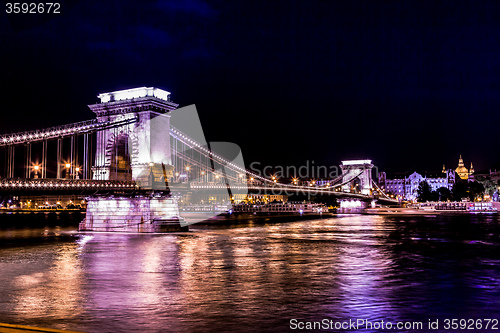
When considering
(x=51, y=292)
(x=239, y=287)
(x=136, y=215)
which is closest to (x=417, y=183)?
(x=136, y=215)

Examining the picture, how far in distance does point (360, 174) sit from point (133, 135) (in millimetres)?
92912

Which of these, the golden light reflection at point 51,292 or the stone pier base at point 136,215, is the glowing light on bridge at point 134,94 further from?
the golden light reflection at point 51,292

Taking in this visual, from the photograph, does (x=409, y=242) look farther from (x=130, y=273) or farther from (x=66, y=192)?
(x=66, y=192)

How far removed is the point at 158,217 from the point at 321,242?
42.2ft

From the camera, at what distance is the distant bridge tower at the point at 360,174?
132 m

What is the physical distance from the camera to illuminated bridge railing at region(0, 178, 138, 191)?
30.4 metres

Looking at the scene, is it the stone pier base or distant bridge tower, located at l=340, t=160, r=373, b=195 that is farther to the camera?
distant bridge tower, located at l=340, t=160, r=373, b=195

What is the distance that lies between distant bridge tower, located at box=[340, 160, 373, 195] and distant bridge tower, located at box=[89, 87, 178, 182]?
87505mm

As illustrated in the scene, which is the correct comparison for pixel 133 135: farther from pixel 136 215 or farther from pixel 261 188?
pixel 261 188

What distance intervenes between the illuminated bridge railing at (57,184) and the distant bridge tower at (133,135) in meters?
10.1

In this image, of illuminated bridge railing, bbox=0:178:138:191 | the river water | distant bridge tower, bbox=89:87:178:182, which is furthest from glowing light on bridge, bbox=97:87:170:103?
the river water

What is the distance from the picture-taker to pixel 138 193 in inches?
1331

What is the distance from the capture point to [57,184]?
3266 centimetres

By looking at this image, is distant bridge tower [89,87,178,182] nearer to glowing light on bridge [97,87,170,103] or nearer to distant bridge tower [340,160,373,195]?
glowing light on bridge [97,87,170,103]
